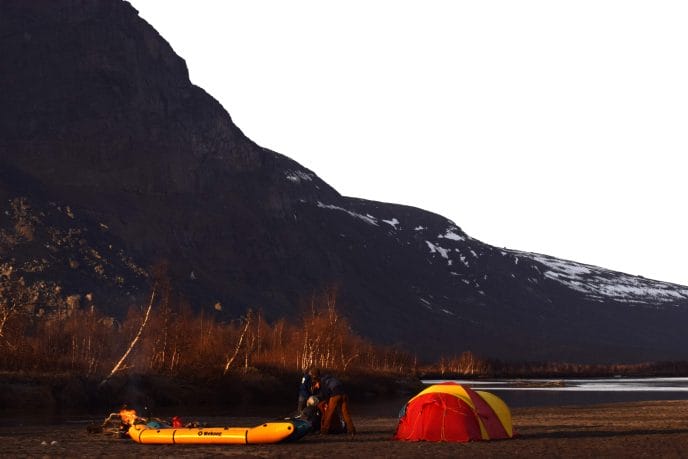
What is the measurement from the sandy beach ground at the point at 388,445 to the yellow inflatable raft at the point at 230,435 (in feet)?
1.01

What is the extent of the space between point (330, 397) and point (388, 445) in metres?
3.60

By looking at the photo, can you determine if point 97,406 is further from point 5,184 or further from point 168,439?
point 5,184

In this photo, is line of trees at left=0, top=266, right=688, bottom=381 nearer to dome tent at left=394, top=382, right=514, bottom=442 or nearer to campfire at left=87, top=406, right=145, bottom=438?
campfire at left=87, top=406, right=145, bottom=438

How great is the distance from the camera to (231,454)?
93.0 feet

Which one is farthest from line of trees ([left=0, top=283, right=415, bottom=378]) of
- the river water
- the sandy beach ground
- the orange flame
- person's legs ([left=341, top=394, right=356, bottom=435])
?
person's legs ([left=341, top=394, right=356, bottom=435])

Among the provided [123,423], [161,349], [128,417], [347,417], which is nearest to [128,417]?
[128,417]

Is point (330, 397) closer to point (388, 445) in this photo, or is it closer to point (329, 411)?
point (329, 411)

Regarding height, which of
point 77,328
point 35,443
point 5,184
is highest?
point 5,184

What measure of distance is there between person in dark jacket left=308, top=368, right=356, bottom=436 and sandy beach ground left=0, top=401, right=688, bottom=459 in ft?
1.64

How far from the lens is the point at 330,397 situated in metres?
34.6

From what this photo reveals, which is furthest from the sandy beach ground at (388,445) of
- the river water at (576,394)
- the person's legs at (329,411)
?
the river water at (576,394)

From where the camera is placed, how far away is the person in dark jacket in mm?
33906

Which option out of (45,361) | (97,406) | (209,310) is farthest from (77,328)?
(209,310)

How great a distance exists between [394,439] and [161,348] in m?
→ 53.1
